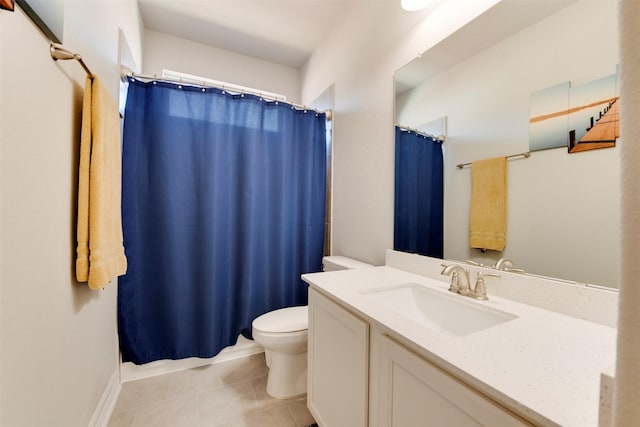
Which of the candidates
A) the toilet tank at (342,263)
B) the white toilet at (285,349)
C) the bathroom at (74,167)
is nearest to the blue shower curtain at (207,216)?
the bathroom at (74,167)

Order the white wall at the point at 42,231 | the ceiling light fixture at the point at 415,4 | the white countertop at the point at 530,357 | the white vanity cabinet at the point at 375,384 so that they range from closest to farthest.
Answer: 1. the white countertop at the point at 530,357
2. the white vanity cabinet at the point at 375,384
3. the white wall at the point at 42,231
4. the ceiling light fixture at the point at 415,4

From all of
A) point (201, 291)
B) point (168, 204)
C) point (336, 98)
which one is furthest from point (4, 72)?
point (336, 98)

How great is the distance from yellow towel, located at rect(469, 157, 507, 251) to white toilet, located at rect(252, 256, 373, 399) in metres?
0.69

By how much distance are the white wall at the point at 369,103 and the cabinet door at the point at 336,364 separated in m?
0.62

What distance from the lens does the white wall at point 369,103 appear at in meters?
1.34

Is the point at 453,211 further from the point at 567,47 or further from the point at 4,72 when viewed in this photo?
the point at 4,72

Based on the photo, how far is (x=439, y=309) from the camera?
102 centimetres

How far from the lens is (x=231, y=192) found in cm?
186

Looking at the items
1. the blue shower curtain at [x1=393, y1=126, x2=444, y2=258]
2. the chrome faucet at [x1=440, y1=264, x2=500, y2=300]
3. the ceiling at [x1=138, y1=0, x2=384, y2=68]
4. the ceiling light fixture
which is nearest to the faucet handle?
the chrome faucet at [x1=440, y1=264, x2=500, y2=300]

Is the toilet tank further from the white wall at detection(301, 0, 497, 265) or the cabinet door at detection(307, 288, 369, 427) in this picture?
the cabinet door at detection(307, 288, 369, 427)

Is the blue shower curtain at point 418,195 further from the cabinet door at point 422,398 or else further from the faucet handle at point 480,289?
the cabinet door at point 422,398

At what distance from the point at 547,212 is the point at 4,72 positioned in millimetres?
1611

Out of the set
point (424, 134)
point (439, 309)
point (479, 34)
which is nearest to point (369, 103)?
point (424, 134)

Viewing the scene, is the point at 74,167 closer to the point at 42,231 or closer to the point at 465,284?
the point at 42,231
